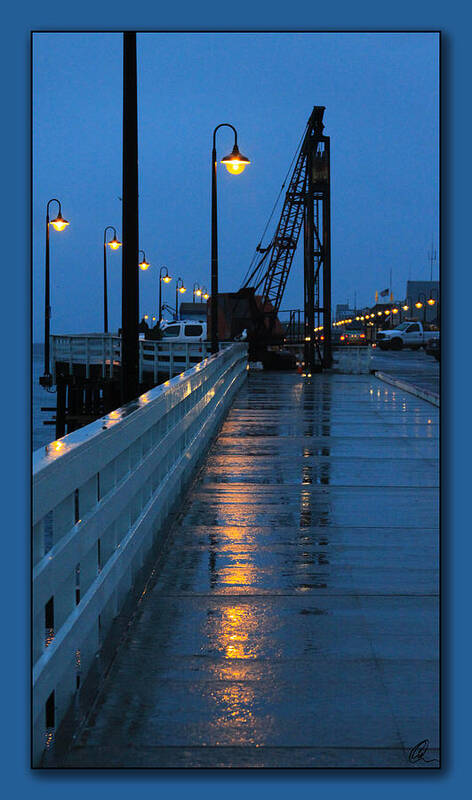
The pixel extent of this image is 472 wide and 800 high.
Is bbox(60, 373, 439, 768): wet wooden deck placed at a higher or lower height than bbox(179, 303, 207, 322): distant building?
lower

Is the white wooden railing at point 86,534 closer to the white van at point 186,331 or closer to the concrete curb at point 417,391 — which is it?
the concrete curb at point 417,391

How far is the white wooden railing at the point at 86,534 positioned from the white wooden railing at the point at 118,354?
99.5ft

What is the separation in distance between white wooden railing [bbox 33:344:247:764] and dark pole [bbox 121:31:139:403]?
3414mm

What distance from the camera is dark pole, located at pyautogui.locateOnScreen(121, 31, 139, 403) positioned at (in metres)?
11.3

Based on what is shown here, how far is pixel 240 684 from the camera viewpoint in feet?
16.1

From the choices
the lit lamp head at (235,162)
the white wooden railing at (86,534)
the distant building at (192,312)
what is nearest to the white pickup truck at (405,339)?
the distant building at (192,312)

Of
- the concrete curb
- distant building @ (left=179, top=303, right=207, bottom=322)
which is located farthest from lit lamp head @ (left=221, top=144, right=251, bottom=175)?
distant building @ (left=179, top=303, right=207, bottom=322)

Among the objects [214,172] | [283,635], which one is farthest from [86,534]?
[214,172]

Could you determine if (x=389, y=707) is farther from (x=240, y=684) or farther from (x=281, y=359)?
(x=281, y=359)

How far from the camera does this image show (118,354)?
4541cm

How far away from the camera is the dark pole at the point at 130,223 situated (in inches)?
444

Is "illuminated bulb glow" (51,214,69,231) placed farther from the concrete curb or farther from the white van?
the concrete curb

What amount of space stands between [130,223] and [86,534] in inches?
282
